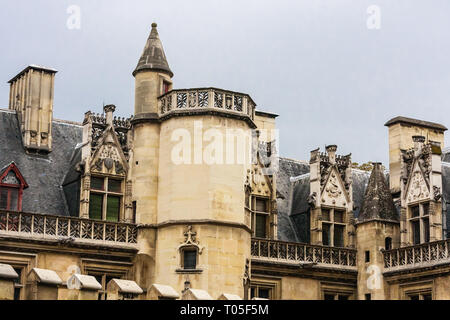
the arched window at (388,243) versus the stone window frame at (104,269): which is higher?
the arched window at (388,243)

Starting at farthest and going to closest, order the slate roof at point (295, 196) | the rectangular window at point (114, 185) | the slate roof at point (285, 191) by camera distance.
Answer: the slate roof at point (295, 196) → the slate roof at point (285, 191) → the rectangular window at point (114, 185)

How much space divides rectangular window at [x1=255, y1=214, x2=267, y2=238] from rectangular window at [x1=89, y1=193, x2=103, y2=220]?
5965 millimetres

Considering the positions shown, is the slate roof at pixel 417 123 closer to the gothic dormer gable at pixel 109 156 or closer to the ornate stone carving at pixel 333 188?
the ornate stone carving at pixel 333 188

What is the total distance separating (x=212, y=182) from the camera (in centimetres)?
3453

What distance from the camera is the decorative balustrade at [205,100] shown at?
35312 millimetres

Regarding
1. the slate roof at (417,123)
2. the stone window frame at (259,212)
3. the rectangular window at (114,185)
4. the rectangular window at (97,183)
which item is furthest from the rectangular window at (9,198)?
the slate roof at (417,123)

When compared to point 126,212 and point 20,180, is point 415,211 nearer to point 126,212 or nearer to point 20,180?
point 126,212

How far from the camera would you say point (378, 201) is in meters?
38.2

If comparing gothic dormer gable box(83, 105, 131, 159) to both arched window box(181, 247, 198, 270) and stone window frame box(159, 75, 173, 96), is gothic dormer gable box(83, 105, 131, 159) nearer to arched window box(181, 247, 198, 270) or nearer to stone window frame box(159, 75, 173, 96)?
stone window frame box(159, 75, 173, 96)

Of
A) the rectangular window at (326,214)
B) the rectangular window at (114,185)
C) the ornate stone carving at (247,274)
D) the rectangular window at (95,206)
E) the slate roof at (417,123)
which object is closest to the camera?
the ornate stone carving at (247,274)

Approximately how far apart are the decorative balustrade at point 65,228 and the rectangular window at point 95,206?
29.5 inches
